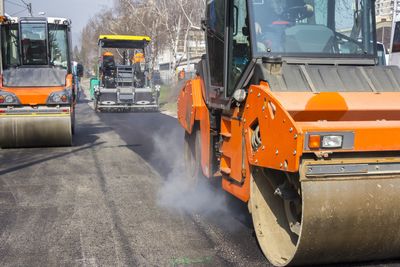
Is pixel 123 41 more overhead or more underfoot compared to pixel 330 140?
more overhead

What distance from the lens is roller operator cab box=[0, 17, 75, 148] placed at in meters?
10.0

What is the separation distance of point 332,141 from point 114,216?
303cm

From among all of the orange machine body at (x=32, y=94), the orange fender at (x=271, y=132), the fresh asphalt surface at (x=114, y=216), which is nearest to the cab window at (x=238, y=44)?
the orange fender at (x=271, y=132)

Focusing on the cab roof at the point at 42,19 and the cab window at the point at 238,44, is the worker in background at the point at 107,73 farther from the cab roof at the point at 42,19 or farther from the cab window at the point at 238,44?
the cab window at the point at 238,44

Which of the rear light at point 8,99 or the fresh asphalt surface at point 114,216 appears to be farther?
the rear light at point 8,99

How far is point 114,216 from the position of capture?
18.5 feet

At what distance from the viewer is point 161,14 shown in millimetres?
34312

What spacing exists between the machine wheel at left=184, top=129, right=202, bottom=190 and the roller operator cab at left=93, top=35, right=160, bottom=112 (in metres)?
14.0

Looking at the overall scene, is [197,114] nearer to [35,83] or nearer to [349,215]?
[349,215]

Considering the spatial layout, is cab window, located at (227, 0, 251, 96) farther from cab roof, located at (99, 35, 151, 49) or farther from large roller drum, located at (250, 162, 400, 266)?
cab roof, located at (99, 35, 151, 49)

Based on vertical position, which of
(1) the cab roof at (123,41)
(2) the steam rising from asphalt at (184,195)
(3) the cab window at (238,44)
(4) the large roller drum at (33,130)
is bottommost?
(2) the steam rising from asphalt at (184,195)

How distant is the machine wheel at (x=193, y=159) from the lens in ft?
20.8

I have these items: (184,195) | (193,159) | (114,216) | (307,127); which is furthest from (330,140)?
Result: (193,159)

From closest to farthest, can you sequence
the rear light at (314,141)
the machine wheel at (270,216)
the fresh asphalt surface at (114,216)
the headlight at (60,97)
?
the rear light at (314,141)
the machine wheel at (270,216)
the fresh asphalt surface at (114,216)
the headlight at (60,97)
